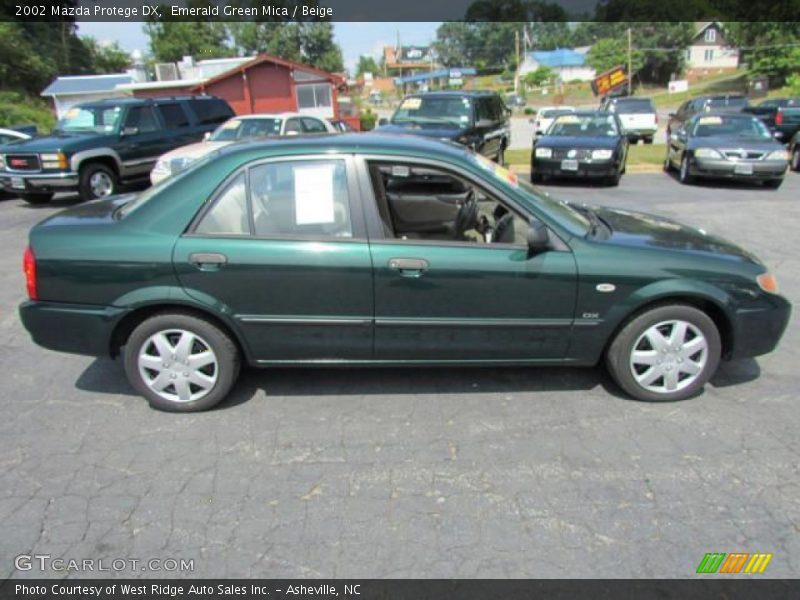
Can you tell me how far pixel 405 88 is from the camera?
283 ft

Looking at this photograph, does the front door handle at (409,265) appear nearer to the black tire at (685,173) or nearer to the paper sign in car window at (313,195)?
the paper sign in car window at (313,195)

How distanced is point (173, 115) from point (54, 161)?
2.66 meters

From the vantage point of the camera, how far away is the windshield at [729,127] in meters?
12.0

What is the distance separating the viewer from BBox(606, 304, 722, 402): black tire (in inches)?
136

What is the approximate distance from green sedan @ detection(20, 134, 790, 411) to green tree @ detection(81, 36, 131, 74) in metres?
64.6

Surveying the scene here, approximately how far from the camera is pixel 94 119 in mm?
11234

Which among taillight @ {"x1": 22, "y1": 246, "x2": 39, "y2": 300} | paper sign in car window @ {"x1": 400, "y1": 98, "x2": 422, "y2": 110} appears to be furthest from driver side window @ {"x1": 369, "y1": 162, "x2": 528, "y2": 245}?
paper sign in car window @ {"x1": 400, "y1": 98, "x2": 422, "y2": 110}

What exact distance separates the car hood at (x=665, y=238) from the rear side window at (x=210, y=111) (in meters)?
10.7

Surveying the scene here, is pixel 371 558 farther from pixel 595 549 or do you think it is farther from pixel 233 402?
pixel 233 402

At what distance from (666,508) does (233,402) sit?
2.50 metres

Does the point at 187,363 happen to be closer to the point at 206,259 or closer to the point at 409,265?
the point at 206,259

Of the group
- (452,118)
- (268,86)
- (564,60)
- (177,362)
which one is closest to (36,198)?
(452,118)

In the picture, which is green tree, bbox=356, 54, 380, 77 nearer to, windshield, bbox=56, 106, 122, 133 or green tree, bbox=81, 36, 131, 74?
green tree, bbox=81, 36, 131, 74
